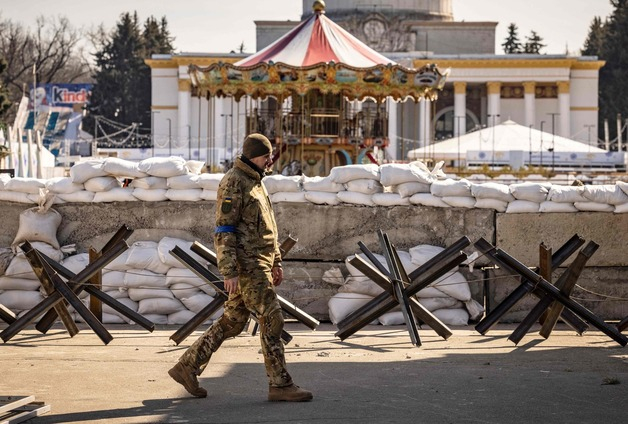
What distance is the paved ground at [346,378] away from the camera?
845 centimetres

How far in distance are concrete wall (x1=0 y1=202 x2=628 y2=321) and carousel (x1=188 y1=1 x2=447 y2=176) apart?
1426 centimetres

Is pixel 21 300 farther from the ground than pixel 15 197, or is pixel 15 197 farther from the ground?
pixel 15 197

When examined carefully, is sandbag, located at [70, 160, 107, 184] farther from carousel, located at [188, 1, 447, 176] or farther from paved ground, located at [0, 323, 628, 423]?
carousel, located at [188, 1, 447, 176]

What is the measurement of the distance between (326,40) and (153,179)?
1603 cm

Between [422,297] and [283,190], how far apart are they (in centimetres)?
180

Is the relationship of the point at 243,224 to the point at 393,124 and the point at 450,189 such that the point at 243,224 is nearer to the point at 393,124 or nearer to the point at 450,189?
the point at 450,189

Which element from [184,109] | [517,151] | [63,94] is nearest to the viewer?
[517,151]

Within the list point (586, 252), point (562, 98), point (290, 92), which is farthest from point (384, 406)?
point (562, 98)

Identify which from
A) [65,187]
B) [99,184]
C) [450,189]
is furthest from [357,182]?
[65,187]

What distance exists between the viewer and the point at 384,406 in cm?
870

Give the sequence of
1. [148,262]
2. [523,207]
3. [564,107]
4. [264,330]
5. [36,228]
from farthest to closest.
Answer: [564,107], [523,207], [36,228], [148,262], [264,330]

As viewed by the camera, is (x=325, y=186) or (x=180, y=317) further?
(x=325, y=186)

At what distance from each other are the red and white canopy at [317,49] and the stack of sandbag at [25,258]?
49.2 feet

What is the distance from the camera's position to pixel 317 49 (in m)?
29.3
